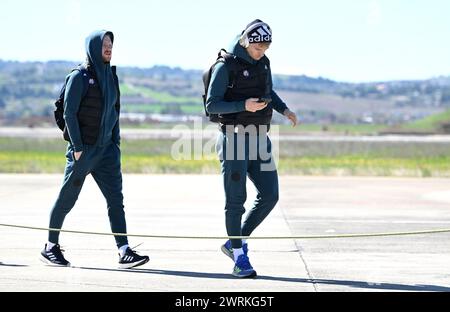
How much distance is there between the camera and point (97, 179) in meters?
8.89

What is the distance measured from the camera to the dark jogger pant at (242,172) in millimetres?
8320

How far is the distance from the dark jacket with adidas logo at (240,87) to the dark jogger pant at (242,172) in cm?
15

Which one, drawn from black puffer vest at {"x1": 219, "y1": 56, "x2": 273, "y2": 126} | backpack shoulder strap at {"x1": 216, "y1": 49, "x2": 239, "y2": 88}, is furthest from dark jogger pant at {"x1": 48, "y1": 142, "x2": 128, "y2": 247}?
backpack shoulder strap at {"x1": 216, "y1": 49, "x2": 239, "y2": 88}

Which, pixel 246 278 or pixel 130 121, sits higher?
pixel 246 278

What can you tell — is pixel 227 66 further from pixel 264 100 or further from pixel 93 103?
pixel 93 103

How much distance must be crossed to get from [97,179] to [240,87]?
1549mm

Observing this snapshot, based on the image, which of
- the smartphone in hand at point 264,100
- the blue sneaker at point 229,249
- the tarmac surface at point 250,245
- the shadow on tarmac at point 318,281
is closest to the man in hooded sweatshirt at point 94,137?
the shadow on tarmac at point 318,281

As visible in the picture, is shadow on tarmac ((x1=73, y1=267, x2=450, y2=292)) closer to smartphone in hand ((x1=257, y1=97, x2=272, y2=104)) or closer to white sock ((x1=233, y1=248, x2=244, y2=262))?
white sock ((x1=233, y1=248, x2=244, y2=262))

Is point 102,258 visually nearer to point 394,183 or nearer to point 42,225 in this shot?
point 42,225

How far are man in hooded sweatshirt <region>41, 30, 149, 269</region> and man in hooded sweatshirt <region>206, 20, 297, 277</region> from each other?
37.7 inches

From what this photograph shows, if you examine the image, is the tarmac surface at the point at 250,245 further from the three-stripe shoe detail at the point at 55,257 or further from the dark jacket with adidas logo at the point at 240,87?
the dark jacket with adidas logo at the point at 240,87

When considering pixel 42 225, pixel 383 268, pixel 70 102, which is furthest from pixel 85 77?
pixel 42 225

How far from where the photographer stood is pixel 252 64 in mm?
8312
